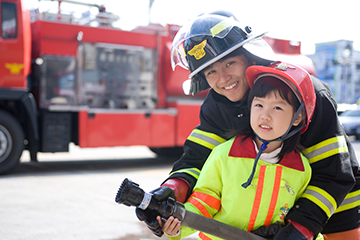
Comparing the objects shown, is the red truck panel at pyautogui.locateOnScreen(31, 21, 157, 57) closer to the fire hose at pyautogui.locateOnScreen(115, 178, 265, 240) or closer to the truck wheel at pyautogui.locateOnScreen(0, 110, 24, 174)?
the truck wheel at pyautogui.locateOnScreen(0, 110, 24, 174)

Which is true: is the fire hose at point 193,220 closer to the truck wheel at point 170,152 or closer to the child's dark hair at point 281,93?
the child's dark hair at point 281,93

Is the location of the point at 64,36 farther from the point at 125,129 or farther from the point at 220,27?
the point at 220,27

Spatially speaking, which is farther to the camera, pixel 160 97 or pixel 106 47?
pixel 160 97

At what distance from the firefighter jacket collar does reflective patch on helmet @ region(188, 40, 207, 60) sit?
22.0 inches

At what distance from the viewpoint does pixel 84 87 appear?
7441 mm

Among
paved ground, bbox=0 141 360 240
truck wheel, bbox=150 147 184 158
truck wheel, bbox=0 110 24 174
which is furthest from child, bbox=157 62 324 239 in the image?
truck wheel, bbox=150 147 184 158

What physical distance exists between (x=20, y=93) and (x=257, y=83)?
5.46 metres

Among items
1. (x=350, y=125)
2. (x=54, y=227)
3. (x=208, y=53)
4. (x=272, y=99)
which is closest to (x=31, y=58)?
(x=54, y=227)

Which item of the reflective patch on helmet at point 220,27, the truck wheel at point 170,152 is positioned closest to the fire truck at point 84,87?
the truck wheel at point 170,152

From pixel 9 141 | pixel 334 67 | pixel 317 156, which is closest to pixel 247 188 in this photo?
pixel 317 156

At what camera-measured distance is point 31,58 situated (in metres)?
7.13

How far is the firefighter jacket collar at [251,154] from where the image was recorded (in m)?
1.87

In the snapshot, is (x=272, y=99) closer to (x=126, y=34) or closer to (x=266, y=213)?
(x=266, y=213)

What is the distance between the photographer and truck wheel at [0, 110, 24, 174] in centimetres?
642
